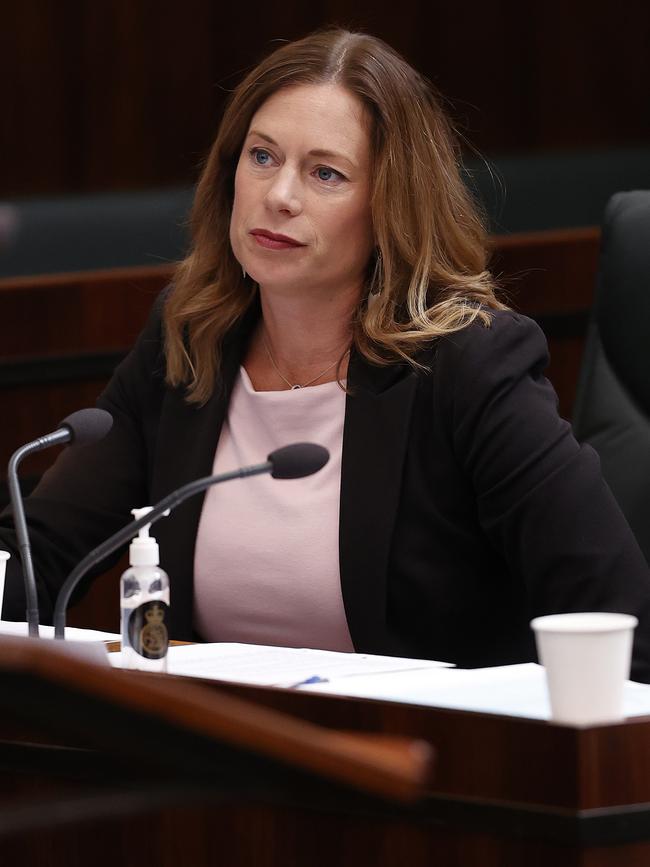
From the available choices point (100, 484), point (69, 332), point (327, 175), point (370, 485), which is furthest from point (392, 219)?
point (69, 332)

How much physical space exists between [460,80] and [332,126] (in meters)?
2.48

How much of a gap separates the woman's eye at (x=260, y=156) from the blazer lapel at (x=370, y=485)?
291 millimetres

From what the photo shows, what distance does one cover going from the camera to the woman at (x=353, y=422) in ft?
6.24

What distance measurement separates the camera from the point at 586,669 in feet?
4.08

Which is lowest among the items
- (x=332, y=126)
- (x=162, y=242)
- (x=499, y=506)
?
(x=162, y=242)

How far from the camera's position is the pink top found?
1.98m

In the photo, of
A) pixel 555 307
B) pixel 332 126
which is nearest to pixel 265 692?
pixel 332 126

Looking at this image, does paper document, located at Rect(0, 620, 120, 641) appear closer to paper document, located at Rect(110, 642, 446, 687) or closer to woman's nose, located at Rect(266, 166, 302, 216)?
paper document, located at Rect(110, 642, 446, 687)

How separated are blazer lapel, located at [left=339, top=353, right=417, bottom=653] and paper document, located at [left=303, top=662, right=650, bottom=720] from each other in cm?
42

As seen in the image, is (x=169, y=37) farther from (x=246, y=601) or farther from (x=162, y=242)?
(x=246, y=601)

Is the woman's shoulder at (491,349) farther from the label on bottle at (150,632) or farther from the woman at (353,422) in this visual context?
the label on bottle at (150,632)

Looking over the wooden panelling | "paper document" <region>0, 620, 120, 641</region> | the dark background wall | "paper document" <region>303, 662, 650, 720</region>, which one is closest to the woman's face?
"paper document" <region>0, 620, 120, 641</region>

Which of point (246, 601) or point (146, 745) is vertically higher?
point (146, 745)

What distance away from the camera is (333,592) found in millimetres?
1965
